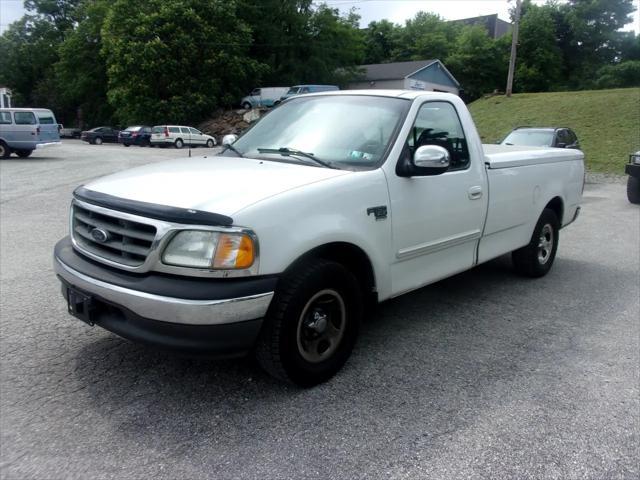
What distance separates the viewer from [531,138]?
1467 cm

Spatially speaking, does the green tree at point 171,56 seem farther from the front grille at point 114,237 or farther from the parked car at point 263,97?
the front grille at point 114,237

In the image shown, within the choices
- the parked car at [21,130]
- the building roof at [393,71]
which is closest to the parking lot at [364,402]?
the parked car at [21,130]

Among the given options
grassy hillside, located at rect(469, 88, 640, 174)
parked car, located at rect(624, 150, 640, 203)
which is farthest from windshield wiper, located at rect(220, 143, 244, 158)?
grassy hillside, located at rect(469, 88, 640, 174)

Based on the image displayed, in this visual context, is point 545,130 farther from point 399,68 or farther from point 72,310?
point 399,68

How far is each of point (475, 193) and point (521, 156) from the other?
113cm

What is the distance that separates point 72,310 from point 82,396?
0.51m

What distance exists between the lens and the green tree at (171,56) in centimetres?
4122

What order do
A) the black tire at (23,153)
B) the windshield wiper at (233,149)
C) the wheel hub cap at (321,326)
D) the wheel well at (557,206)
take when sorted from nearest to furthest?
1. the wheel hub cap at (321,326)
2. the windshield wiper at (233,149)
3. the wheel well at (557,206)
4. the black tire at (23,153)

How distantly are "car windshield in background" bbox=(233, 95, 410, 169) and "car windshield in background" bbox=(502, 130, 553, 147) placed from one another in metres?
11.1

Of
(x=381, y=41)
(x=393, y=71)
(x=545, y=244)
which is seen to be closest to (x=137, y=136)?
(x=393, y=71)

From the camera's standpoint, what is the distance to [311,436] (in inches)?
115

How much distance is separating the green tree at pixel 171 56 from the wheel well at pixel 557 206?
130ft

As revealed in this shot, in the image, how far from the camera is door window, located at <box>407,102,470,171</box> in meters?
4.16

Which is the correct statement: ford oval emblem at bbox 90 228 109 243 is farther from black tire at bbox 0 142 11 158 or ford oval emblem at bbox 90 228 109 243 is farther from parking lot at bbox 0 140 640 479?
black tire at bbox 0 142 11 158
